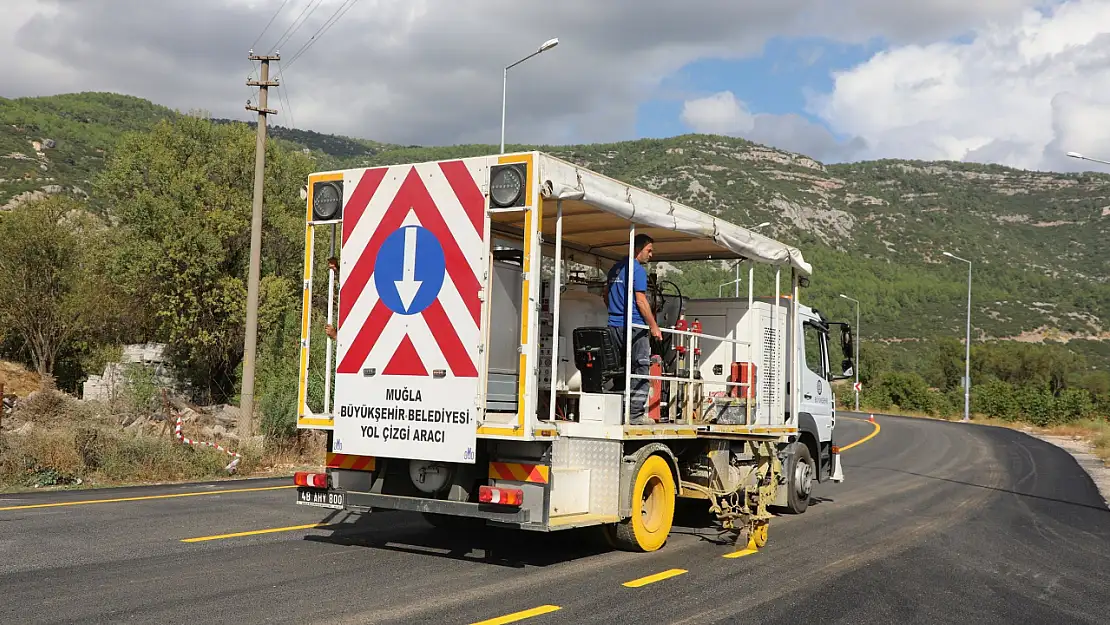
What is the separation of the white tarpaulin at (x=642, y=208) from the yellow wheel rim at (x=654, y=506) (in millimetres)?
2200

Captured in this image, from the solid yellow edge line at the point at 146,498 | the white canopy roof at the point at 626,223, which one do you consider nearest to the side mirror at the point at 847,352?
the white canopy roof at the point at 626,223

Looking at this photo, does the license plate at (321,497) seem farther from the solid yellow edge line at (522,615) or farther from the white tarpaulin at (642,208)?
the white tarpaulin at (642,208)

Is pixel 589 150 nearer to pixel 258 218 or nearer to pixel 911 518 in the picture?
pixel 258 218

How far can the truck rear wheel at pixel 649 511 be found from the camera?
8734 mm

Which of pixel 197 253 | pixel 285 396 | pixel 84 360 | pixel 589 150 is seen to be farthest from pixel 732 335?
pixel 589 150

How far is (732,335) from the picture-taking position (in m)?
11.8

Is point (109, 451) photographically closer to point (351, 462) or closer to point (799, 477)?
point (351, 462)

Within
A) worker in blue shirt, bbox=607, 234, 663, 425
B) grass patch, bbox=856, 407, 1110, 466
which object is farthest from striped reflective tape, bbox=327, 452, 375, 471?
grass patch, bbox=856, 407, 1110, 466

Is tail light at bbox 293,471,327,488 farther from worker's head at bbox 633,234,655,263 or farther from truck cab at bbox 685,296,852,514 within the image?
truck cab at bbox 685,296,852,514

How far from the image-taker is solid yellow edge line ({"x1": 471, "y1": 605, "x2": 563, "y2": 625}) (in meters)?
6.15

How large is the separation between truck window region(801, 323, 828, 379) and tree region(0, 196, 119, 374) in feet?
80.2

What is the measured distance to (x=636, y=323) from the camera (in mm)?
9031

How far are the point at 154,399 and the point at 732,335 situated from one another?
12292 millimetres

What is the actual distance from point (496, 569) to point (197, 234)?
24.1 meters
